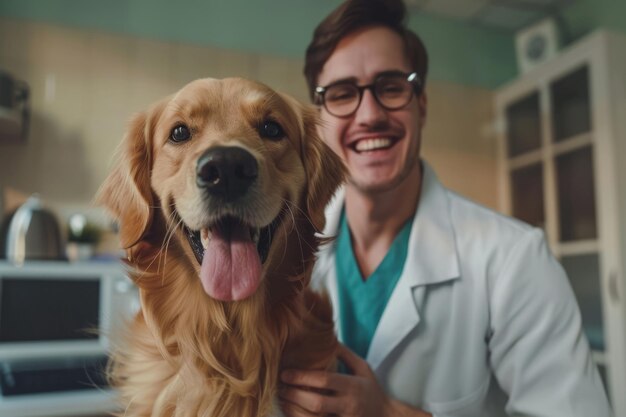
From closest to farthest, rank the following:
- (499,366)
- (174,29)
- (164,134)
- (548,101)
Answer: (164,134)
(174,29)
(499,366)
(548,101)

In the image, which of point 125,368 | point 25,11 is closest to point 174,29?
point 25,11

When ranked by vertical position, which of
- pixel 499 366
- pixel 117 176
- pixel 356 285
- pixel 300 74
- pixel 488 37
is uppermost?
pixel 488 37

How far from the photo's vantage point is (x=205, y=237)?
353mm

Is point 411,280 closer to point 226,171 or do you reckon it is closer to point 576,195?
point 226,171

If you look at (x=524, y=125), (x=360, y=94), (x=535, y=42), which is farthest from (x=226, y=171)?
(x=524, y=125)

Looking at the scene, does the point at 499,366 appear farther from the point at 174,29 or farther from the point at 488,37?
the point at 174,29

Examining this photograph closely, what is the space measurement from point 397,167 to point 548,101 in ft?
3.14

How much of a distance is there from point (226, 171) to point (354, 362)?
303mm

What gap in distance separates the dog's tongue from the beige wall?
0.16 meters

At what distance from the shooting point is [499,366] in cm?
63

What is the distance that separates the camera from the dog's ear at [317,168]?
0.45m

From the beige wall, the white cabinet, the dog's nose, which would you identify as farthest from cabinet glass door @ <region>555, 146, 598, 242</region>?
the dog's nose

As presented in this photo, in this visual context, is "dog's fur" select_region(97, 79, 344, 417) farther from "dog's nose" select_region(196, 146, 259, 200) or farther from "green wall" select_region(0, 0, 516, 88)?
"green wall" select_region(0, 0, 516, 88)

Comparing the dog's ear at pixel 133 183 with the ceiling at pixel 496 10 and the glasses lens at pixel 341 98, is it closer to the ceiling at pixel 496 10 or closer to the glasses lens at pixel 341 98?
the glasses lens at pixel 341 98
